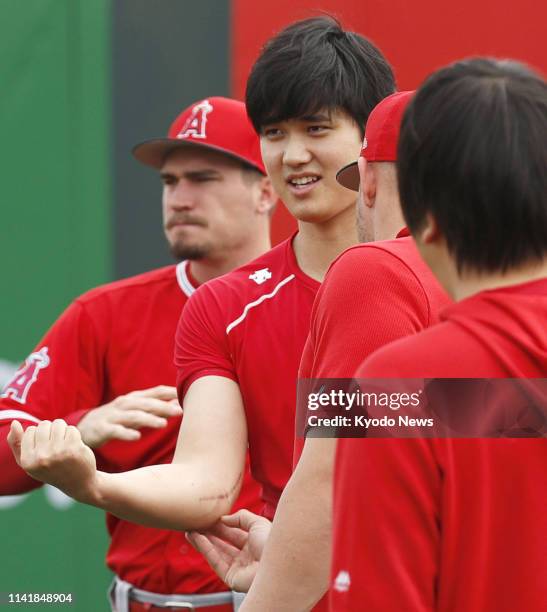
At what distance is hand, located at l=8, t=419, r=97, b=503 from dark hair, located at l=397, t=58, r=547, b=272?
71 cm

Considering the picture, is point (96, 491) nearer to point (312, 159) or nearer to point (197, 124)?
point (312, 159)

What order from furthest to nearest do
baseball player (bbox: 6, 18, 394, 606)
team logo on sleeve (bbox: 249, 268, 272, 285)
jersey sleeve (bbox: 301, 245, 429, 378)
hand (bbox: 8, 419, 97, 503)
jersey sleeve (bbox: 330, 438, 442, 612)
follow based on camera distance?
team logo on sleeve (bbox: 249, 268, 272, 285) < baseball player (bbox: 6, 18, 394, 606) < hand (bbox: 8, 419, 97, 503) < jersey sleeve (bbox: 301, 245, 429, 378) < jersey sleeve (bbox: 330, 438, 442, 612)

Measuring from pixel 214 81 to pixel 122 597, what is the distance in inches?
59.1

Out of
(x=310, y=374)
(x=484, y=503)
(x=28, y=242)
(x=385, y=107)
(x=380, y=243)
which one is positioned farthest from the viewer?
(x=28, y=242)

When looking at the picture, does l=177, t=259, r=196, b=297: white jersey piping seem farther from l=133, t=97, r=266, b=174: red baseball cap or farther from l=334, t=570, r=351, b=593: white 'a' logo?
l=334, t=570, r=351, b=593: white 'a' logo

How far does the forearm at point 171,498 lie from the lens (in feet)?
6.75

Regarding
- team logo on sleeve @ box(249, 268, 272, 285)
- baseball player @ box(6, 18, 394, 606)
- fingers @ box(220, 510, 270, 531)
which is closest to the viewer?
fingers @ box(220, 510, 270, 531)

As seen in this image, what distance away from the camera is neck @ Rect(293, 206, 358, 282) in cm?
248

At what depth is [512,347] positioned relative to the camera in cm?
121

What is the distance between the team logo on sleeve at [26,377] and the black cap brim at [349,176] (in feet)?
4.41

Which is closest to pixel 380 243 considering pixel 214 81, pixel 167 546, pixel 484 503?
pixel 484 503

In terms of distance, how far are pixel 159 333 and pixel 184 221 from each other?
1.05 feet

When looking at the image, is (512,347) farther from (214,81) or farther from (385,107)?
(214,81)

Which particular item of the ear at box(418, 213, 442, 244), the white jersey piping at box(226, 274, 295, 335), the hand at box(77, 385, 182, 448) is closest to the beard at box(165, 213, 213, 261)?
the hand at box(77, 385, 182, 448)
